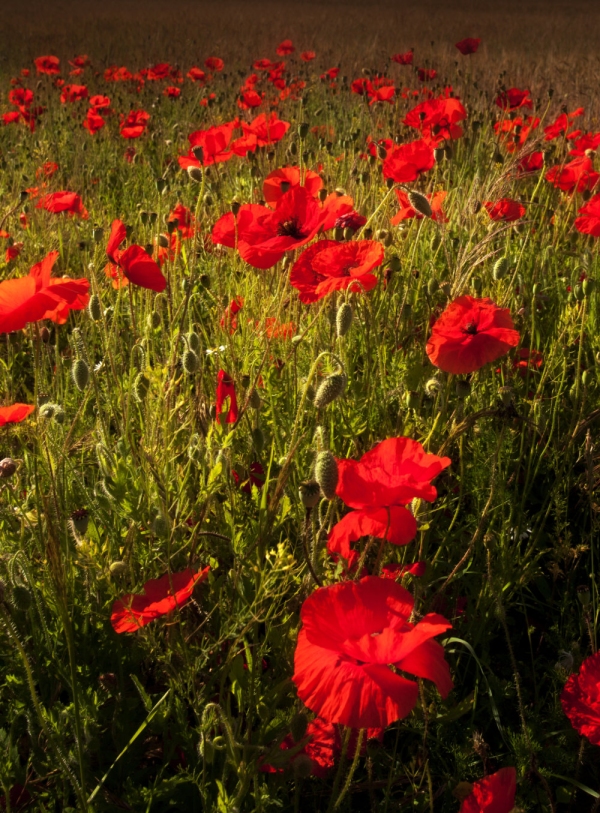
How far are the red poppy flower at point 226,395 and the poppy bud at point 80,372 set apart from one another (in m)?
0.28

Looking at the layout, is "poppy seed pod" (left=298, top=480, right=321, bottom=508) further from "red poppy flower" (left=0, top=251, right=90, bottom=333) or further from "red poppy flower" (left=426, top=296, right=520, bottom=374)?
"red poppy flower" (left=0, top=251, right=90, bottom=333)

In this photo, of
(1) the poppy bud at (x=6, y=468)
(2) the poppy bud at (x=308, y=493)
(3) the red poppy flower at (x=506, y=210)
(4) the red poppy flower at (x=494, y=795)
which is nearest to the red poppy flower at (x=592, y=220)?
(3) the red poppy flower at (x=506, y=210)

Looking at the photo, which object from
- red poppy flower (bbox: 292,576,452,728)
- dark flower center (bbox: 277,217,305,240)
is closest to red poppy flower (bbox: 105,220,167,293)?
dark flower center (bbox: 277,217,305,240)

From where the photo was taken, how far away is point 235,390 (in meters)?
1.62

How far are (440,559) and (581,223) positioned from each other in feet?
3.63

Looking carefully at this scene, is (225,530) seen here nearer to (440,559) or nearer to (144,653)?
(144,653)

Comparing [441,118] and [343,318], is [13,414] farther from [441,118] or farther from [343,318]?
[441,118]

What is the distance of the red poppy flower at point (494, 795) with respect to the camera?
37.2 inches

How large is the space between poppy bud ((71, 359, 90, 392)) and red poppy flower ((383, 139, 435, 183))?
1.17 meters

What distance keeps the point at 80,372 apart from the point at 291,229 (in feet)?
2.02

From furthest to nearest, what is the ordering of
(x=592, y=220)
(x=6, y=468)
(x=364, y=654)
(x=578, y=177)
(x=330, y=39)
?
(x=330, y=39), (x=578, y=177), (x=592, y=220), (x=6, y=468), (x=364, y=654)

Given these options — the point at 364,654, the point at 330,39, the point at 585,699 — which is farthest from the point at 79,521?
the point at 330,39

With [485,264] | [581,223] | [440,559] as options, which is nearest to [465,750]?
[440,559]

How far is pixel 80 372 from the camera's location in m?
1.31
